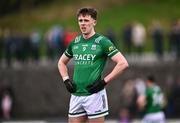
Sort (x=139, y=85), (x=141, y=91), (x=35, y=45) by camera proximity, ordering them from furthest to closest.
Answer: (x=35, y=45) < (x=139, y=85) < (x=141, y=91)

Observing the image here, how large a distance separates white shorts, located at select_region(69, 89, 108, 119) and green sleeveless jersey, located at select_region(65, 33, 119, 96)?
8 cm

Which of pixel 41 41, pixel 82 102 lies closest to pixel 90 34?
pixel 82 102

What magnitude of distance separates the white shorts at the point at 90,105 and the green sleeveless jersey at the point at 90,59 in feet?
0.26

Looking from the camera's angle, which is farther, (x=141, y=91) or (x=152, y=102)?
(x=141, y=91)

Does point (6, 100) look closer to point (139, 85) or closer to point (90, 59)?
point (139, 85)

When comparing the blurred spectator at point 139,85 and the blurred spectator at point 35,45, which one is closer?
the blurred spectator at point 139,85

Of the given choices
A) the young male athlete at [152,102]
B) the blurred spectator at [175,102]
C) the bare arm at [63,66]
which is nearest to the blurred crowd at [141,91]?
the blurred spectator at [175,102]

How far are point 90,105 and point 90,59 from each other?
60 cm

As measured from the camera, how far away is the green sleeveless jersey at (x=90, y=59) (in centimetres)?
1070

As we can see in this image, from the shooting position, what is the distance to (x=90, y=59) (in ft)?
35.2

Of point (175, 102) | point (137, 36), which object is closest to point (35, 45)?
point (137, 36)

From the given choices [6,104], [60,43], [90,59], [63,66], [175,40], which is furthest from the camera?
[60,43]

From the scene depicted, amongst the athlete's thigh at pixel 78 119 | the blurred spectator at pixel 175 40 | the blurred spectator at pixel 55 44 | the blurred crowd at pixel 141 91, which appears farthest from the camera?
the blurred spectator at pixel 55 44

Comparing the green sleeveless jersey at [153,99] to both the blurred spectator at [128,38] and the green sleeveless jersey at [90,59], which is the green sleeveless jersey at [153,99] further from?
the blurred spectator at [128,38]
